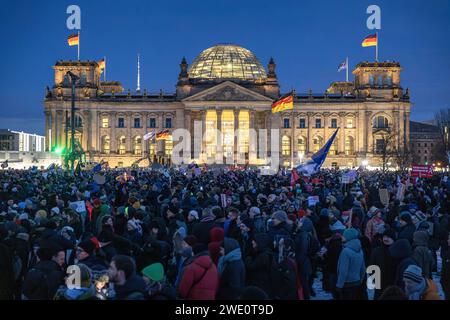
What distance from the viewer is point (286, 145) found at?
100250 millimetres

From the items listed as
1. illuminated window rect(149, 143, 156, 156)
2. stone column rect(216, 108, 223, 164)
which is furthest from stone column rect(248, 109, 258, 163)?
illuminated window rect(149, 143, 156, 156)

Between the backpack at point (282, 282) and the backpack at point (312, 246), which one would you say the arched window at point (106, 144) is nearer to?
the backpack at point (312, 246)

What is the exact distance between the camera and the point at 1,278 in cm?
1007

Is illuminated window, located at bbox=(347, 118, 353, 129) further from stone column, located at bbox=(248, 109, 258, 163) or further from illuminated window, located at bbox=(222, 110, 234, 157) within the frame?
illuminated window, located at bbox=(222, 110, 234, 157)

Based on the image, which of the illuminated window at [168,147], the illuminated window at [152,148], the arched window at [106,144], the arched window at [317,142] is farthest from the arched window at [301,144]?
the arched window at [106,144]

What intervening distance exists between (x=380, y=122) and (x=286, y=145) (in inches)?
622

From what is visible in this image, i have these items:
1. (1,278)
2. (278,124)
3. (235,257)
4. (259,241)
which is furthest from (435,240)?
(278,124)

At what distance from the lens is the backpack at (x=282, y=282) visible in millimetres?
9766

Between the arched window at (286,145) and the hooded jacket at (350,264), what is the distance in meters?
89.4

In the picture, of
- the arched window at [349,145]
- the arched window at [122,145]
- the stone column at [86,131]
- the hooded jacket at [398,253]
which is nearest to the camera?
the hooded jacket at [398,253]
